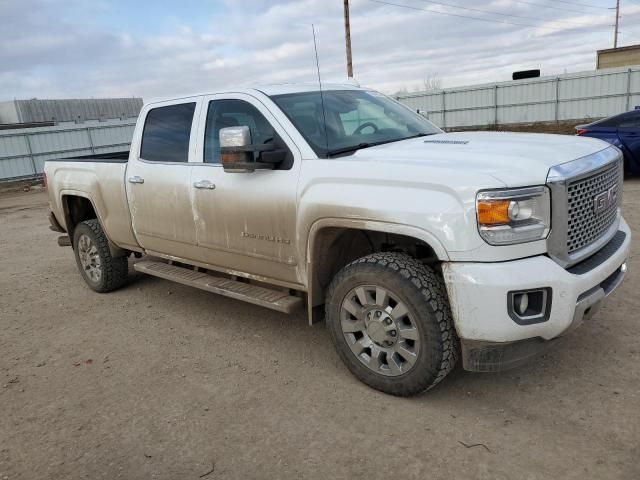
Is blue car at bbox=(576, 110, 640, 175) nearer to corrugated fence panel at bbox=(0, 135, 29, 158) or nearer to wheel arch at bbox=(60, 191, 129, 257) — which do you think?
wheel arch at bbox=(60, 191, 129, 257)

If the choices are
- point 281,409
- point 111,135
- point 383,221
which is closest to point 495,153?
point 383,221

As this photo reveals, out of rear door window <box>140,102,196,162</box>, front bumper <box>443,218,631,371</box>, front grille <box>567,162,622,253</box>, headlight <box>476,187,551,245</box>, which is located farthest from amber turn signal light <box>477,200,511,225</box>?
rear door window <box>140,102,196,162</box>

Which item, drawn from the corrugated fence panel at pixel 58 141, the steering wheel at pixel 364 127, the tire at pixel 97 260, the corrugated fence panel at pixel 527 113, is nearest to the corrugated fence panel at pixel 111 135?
the corrugated fence panel at pixel 58 141

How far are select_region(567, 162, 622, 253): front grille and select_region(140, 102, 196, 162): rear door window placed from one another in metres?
2.95

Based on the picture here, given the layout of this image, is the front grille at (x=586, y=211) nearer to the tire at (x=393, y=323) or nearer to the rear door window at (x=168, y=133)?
the tire at (x=393, y=323)

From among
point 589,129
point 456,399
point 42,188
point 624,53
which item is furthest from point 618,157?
point 624,53

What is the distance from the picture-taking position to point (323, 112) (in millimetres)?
3865

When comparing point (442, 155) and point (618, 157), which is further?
point (618, 157)

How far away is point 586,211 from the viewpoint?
10.3ft

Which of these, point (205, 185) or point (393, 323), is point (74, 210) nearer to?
point (205, 185)

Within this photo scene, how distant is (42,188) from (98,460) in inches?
815

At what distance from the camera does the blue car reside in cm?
999

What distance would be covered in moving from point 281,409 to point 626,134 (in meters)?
9.41

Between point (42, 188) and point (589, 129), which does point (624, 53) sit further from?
point (42, 188)
